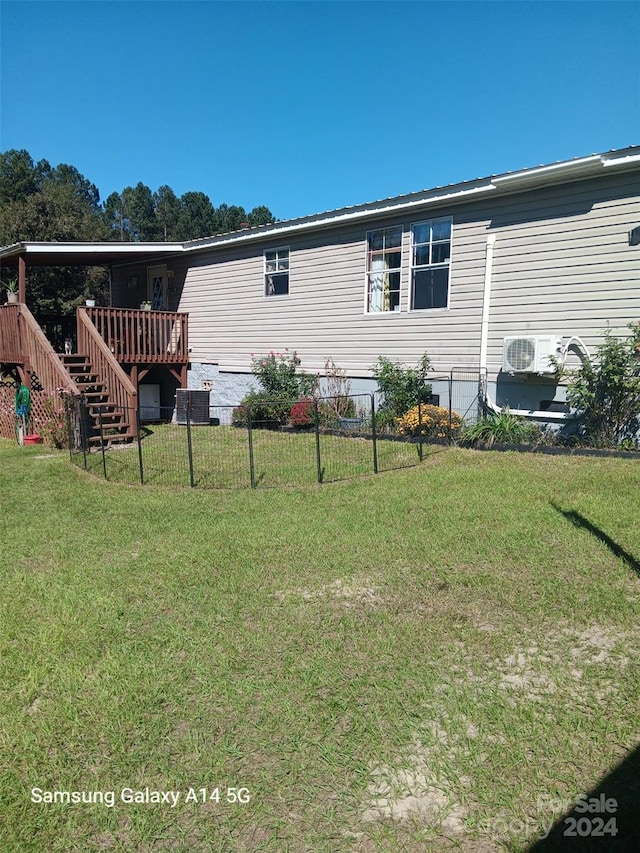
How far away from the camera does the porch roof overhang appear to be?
12508 mm

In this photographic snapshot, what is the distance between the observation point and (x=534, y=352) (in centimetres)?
831

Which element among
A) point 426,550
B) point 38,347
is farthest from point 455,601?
point 38,347

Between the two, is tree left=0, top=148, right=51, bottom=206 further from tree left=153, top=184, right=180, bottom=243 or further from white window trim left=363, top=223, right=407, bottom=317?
white window trim left=363, top=223, right=407, bottom=317

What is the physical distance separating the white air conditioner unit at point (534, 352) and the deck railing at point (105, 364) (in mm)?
6539

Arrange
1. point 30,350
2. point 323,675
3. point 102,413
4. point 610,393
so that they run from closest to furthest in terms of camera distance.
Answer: point 323,675 → point 610,393 → point 102,413 → point 30,350

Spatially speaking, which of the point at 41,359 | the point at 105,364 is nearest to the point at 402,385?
the point at 105,364

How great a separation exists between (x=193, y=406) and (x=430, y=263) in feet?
19.6

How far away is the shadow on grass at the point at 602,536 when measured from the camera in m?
4.24

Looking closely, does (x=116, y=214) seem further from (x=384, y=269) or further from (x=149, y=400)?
(x=384, y=269)

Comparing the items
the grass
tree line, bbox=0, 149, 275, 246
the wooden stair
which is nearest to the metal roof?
the wooden stair

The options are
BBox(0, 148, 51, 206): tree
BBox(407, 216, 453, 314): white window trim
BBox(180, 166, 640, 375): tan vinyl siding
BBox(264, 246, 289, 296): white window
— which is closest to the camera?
BBox(180, 166, 640, 375): tan vinyl siding

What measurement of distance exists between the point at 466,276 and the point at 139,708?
8566mm

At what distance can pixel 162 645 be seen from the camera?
3367mm

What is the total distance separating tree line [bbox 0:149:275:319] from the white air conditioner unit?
489 inches
